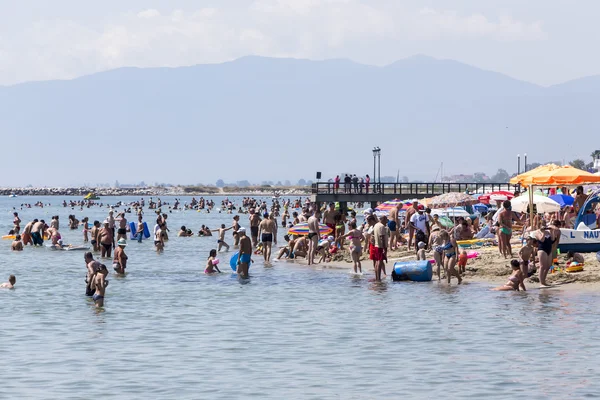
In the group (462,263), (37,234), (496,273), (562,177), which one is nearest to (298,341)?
(462,263)

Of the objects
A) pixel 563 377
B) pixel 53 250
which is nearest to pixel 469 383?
pixel 563 377

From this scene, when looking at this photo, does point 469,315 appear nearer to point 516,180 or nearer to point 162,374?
point 162,374

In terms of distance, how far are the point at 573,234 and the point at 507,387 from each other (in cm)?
1053

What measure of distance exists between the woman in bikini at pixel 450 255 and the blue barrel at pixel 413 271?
29.0 inches

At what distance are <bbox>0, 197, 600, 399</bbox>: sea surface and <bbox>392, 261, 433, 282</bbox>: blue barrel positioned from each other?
550mm

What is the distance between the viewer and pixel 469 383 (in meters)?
12.9

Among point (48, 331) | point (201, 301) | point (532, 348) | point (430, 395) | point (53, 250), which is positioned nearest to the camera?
point (430, 395)

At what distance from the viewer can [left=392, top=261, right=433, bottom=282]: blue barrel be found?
23.4 m

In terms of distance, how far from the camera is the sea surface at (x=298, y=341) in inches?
505

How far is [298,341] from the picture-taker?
16391mm

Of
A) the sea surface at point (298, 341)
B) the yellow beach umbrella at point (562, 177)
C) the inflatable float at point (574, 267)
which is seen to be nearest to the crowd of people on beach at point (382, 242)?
the inflatable float at point (574, 267)

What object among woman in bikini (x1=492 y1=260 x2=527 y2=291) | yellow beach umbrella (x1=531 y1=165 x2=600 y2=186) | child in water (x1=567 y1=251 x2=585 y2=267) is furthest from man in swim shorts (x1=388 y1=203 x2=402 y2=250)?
woman in bikini (x1=492 y1=260 x2=527 y2=291)

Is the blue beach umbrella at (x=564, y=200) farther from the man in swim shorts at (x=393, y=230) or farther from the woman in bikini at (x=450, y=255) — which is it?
the woman in bikini at (x=450, y=255)

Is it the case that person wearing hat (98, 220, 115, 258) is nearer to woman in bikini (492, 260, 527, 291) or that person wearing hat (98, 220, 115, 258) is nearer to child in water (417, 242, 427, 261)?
child in water (417, 242, 427, 261)
